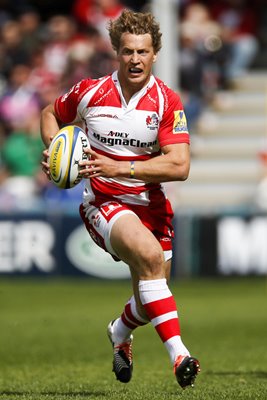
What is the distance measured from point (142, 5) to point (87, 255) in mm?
8083

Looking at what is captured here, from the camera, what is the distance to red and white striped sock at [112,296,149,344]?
8562 millimetres

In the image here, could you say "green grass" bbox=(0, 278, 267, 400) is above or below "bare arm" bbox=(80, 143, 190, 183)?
below

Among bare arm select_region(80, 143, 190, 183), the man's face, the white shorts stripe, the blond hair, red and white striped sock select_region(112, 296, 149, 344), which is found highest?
the blond hair

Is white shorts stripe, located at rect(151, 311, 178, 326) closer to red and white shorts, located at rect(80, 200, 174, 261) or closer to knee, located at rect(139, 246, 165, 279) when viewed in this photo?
knee, located at rect(139, 246, 165, 279)

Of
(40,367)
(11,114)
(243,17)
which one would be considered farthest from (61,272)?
(40,367)

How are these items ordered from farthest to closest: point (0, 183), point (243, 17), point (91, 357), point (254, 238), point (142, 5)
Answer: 1. point (142, 5)
2. point (243, 17)
3. point (0, 183)
4. point (254, 238)
5. point (91, 357)

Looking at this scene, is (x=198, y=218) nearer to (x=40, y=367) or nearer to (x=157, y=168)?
(x=40, y=367)

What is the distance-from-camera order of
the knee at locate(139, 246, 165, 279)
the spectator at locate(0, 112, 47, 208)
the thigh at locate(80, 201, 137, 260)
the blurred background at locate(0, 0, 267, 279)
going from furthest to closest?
the spectator at locate(0, 112, 47, 208), the blurred background at locate(0, 0, 267, 279), the thigh at locate(80, 201, 137, 260), the knee at locate(139, 246, 165, 279)

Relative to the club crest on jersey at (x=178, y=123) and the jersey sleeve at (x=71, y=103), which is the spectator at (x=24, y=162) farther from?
the club crest on jersey at (x=178, y=123)

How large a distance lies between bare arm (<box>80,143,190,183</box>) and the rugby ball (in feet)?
0.24

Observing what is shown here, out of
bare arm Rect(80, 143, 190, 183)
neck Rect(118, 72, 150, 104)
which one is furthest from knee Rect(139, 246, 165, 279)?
neck Rect(118, 72, 150, 104)

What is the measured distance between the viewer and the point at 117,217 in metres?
7.98

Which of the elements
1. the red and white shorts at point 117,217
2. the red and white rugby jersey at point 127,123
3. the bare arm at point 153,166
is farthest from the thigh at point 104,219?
the bare arm at point 153,166

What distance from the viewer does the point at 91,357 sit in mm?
11078
